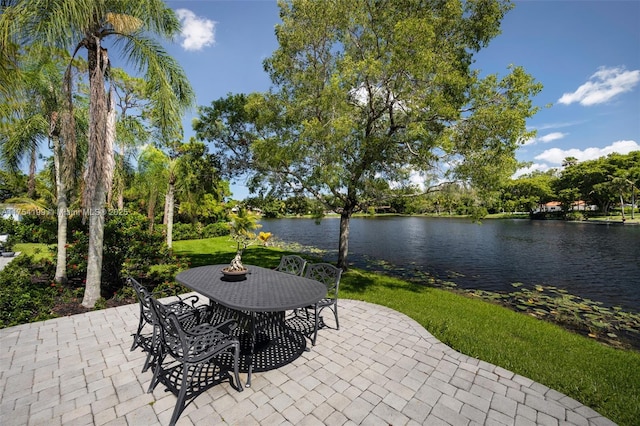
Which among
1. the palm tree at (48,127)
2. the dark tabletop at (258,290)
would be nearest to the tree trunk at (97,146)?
the palm tree at (48,127)

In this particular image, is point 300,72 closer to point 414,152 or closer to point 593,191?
point 414,152

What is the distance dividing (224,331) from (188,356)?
823mm

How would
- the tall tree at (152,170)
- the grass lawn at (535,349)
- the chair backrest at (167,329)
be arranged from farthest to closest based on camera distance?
1. the tall tree at (152,170)
2. the grass lawn at (535,349)
3. the chair backrest at (167,329)

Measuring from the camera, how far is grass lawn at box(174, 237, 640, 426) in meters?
3.14

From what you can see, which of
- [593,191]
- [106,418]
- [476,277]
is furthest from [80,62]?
[593,191]

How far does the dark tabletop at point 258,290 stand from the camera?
10.4ft

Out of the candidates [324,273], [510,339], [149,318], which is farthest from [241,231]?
[510,339]

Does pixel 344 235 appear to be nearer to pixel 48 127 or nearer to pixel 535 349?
pixel 535 349

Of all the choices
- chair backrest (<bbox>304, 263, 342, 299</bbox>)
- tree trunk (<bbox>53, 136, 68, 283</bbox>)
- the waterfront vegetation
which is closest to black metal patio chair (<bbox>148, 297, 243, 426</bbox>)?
the waterfront vegetation

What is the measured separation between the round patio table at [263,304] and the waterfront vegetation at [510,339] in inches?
57.0

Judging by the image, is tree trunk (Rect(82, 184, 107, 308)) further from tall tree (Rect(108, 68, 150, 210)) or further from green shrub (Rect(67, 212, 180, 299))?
tall tree (Rect(108, 68, 150, 210))

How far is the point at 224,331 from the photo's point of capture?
3531 millimetres

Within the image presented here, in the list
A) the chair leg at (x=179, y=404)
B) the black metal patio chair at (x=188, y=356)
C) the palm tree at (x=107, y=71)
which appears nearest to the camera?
the chair leg at (x=179, y=404)

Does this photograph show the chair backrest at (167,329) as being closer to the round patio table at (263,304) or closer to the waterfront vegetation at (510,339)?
the round patio table at (263,304)
